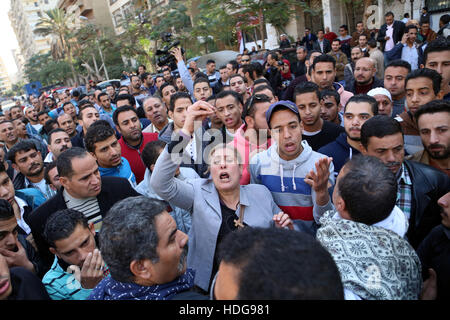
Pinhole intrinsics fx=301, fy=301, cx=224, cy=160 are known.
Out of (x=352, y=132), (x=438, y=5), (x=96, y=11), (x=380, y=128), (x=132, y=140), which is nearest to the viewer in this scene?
(x=380, y=128)

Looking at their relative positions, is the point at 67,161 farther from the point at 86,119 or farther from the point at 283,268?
the point at 86,119

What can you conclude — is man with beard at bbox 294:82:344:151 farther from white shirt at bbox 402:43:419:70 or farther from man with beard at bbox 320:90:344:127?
white shirt at bbox 402:43:419:70

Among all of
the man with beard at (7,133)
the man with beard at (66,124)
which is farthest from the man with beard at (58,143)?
the man with beard at (7,133)

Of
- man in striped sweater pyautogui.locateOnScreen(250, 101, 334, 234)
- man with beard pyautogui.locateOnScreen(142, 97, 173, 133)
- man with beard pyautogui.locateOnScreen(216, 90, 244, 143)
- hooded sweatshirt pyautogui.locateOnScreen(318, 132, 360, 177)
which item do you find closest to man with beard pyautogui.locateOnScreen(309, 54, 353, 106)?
man with beard pyautogui.locateOnScreen(216, 90, 244, 143)

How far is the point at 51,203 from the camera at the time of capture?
2.64 m

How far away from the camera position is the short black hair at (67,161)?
256cm

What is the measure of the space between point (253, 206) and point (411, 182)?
112cm

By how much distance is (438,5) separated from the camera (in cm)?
1287

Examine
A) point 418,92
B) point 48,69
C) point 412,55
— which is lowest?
point 418,92

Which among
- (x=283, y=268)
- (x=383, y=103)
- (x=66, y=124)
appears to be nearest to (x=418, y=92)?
(x=383, y=103)

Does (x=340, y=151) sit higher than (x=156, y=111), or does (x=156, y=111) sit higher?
(x=156, y=111)

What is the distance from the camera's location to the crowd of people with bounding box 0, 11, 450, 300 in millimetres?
1282

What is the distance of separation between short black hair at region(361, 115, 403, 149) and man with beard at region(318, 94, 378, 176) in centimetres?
46
